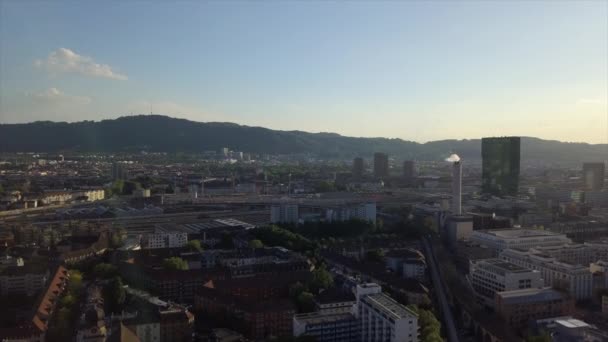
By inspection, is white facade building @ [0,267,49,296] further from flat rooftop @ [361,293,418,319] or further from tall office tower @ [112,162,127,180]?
tall office tower @ [112,162,127,180]

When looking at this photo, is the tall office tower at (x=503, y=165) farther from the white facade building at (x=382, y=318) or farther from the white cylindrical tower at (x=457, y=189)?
the white facade building at (x=382, y=318)

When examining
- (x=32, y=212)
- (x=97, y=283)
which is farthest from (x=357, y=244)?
(x=32, y=212)

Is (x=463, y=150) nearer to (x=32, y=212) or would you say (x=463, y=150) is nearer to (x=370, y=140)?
(x=370, y=140)

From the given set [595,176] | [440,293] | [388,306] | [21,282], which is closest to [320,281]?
[440,293]

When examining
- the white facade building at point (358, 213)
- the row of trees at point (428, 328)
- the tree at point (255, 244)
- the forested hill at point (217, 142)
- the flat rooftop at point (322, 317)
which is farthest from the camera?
the forested hill at point (217, 142)

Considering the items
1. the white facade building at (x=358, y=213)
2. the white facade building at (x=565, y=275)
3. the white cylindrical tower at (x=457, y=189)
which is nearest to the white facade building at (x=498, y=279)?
the white facade building at (x=565, y=275)

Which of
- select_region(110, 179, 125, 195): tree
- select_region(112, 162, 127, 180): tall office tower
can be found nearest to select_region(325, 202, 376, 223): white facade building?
select_region(110, 179, 125, 195): tree
